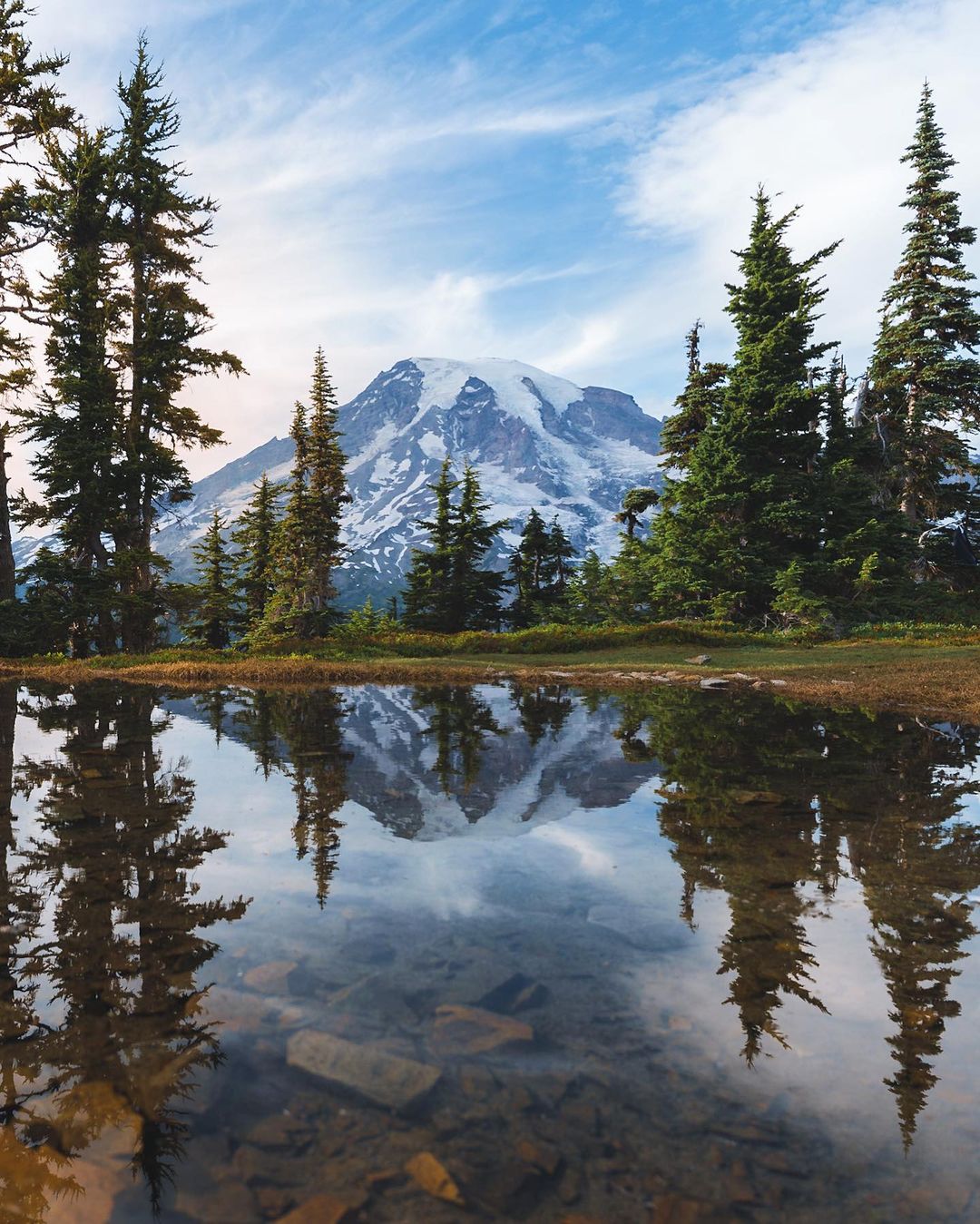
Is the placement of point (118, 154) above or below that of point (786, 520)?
above

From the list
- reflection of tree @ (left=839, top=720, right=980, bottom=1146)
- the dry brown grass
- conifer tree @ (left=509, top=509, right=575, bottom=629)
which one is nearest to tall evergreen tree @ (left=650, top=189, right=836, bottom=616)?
Answer: the dry brown grass

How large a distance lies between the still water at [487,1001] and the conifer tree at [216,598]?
124ft

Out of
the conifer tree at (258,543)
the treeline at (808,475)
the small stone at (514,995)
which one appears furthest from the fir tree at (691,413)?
the small stone at (514,995)

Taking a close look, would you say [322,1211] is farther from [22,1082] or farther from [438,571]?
[438,571]

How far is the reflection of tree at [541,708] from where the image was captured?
1170 centimetres

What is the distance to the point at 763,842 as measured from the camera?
5961 mm

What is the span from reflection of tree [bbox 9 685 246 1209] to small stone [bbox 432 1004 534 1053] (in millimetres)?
1001

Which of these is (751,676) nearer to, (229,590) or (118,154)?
(118,154)

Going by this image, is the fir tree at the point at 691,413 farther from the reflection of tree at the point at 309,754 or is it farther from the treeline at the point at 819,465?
the reflection of tree at the point at 309,754

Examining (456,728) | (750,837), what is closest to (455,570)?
(456,728)

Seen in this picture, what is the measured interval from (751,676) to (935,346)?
93.3ft

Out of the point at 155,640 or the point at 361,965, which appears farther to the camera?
the point at 155,640

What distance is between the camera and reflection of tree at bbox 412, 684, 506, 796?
8.70 m

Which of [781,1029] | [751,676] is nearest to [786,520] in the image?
[751,676]
